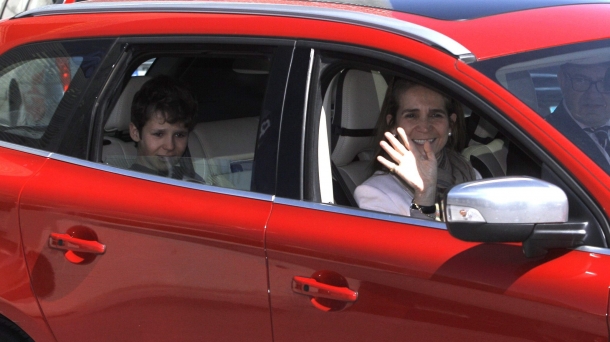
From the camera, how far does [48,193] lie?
2.87m

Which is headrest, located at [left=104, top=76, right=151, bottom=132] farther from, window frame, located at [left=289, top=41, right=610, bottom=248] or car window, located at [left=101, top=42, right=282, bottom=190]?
window frame, located at [left=289, top=41, right=610, bottom=248]

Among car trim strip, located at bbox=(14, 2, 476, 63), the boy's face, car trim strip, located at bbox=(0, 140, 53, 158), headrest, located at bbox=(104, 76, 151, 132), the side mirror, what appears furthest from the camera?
headrest, located at bbox=(104, 76, 151, 132)

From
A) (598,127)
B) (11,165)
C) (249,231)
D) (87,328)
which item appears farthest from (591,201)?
(11,165)

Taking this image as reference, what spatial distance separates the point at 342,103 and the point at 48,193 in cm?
101

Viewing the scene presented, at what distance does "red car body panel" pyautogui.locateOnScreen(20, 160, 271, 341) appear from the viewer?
2.52 metres

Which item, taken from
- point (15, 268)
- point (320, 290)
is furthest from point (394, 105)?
point (15, 268)

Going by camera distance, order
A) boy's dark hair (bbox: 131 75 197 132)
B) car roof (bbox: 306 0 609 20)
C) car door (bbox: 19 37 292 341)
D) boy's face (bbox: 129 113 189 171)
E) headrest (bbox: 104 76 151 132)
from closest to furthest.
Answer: car door (bbox: 19 37 292 341), car roof (bbox: 306 0 609 20), boy's face (bbox: 129 113 189 171), headrest (bbox: 104 76 151 132), boy's dark hair (bbox: 131 75 197 132)

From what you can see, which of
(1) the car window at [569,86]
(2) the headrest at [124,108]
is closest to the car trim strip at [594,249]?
(1) the car window at [569,86]

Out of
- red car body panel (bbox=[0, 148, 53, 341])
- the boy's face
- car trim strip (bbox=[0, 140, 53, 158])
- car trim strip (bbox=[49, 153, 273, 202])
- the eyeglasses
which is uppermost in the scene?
the eyeglasses

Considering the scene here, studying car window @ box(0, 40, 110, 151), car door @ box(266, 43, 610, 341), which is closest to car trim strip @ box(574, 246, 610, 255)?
car door @ box(266, 43, 610, 341)

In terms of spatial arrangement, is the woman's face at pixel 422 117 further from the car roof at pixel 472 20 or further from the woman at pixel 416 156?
the car roof at pixel 472 20

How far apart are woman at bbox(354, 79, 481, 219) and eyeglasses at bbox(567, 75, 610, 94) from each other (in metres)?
0.52

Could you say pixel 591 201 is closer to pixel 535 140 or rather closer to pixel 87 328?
pixel 535 140

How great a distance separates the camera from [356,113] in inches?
125
